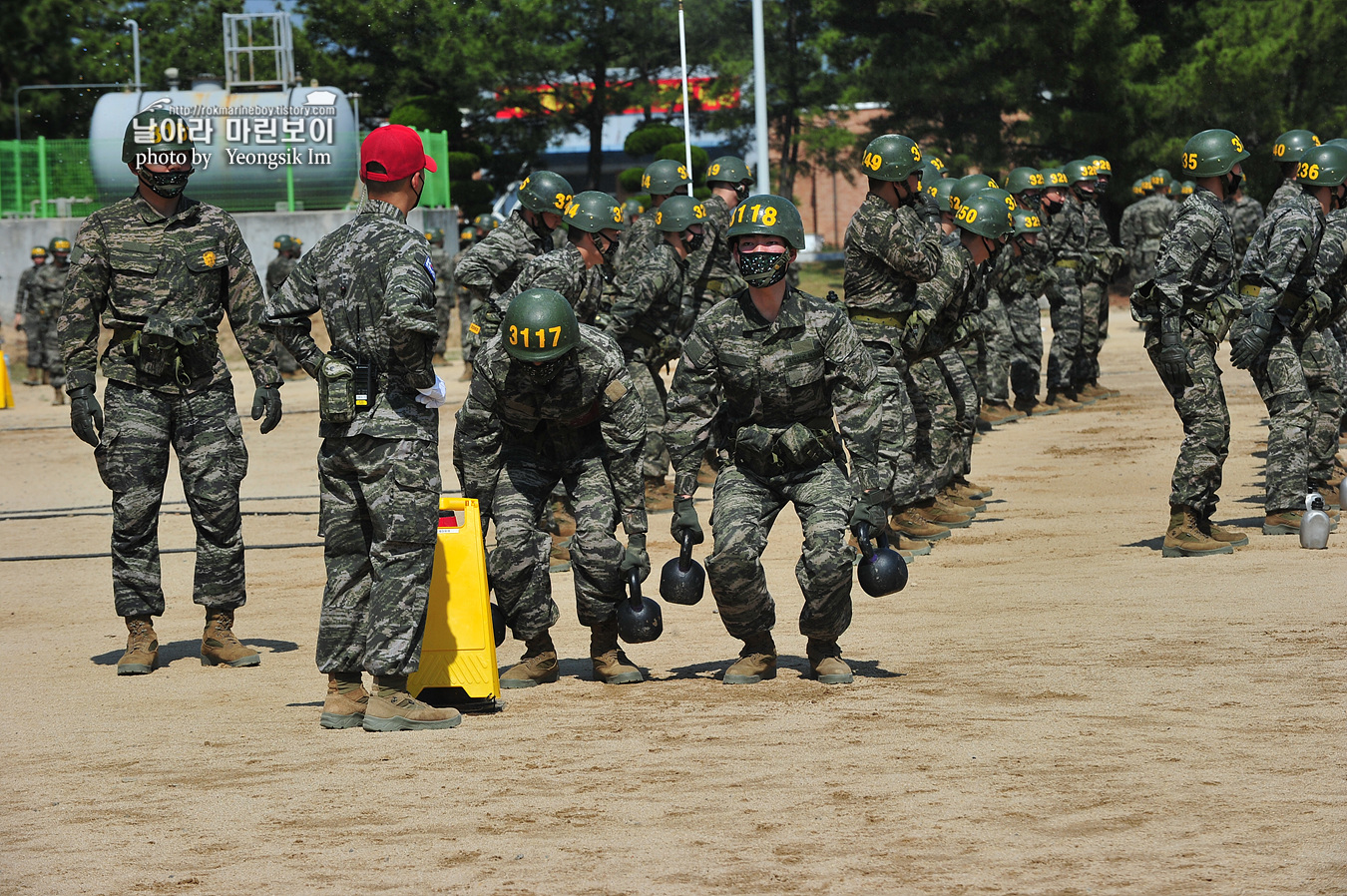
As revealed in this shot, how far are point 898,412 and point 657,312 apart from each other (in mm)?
3702

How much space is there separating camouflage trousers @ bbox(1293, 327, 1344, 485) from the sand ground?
4.51 ft

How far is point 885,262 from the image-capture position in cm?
1060

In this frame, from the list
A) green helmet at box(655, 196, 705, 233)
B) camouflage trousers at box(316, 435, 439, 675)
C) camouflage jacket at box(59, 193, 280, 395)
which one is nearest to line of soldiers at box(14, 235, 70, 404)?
green helmet at box(655, 196, 705, 233)

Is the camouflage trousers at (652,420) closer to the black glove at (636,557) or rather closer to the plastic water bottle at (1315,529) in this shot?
the plastic water bottle at (1315,529)

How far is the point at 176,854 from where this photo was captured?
532 cm

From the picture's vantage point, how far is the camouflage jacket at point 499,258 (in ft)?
34.3

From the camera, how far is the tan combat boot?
22.6 feet

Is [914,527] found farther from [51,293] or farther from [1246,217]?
[51,293]

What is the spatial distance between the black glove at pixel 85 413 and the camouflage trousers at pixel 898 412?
13.0 ft

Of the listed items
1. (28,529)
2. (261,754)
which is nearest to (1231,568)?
(261,754)

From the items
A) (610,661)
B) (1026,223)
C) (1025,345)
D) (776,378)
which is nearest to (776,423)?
(776,378)

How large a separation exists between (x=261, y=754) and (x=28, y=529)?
26.0 feet

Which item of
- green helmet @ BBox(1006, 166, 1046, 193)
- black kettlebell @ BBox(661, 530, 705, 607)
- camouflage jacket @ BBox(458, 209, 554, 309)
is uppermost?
green helmet @ BBox(1006, 166, 1046, 193)

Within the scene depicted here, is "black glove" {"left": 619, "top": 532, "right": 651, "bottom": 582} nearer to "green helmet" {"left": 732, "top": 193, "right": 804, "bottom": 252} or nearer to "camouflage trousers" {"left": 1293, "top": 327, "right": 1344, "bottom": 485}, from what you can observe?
"green helmet" {"left": 732, "top": 193, "right": 804, "bottom": 252}
